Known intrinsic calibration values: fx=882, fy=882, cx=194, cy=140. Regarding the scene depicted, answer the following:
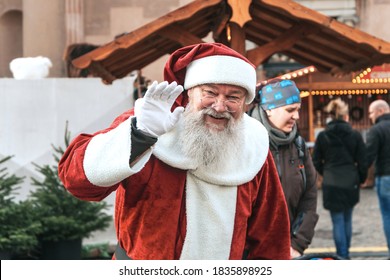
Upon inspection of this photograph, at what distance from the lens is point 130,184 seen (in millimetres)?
3186

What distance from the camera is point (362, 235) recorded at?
10.9 metres

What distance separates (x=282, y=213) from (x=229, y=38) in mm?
4109

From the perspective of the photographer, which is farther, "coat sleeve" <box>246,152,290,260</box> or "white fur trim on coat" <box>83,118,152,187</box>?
"coat sleeve" <box>246,152,290,260</box>

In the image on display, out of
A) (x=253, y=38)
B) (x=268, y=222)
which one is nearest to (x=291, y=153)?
(x=268, y=222)

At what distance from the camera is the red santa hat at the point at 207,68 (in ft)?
11.0

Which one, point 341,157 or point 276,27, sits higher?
point 276,27

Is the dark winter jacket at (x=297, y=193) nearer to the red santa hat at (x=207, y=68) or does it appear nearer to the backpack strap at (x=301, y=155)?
the backpack strap at (x=301, y=155)

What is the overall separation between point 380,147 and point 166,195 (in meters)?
5.76

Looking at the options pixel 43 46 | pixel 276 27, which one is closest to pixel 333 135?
pixel 276 27

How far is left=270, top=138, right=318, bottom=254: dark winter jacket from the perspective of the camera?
5.24 meters

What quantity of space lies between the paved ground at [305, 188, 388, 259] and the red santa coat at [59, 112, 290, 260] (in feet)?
19.1

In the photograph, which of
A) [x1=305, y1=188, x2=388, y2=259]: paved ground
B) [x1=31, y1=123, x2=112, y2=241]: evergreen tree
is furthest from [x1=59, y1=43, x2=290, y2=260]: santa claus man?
[x1=305, y1=188, x2=388, y2=259]: paved ground

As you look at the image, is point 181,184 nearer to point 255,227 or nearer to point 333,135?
point 255,227

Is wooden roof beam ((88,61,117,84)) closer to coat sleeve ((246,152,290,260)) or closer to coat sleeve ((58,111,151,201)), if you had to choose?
coat sleeve ((246,152,290,260))
